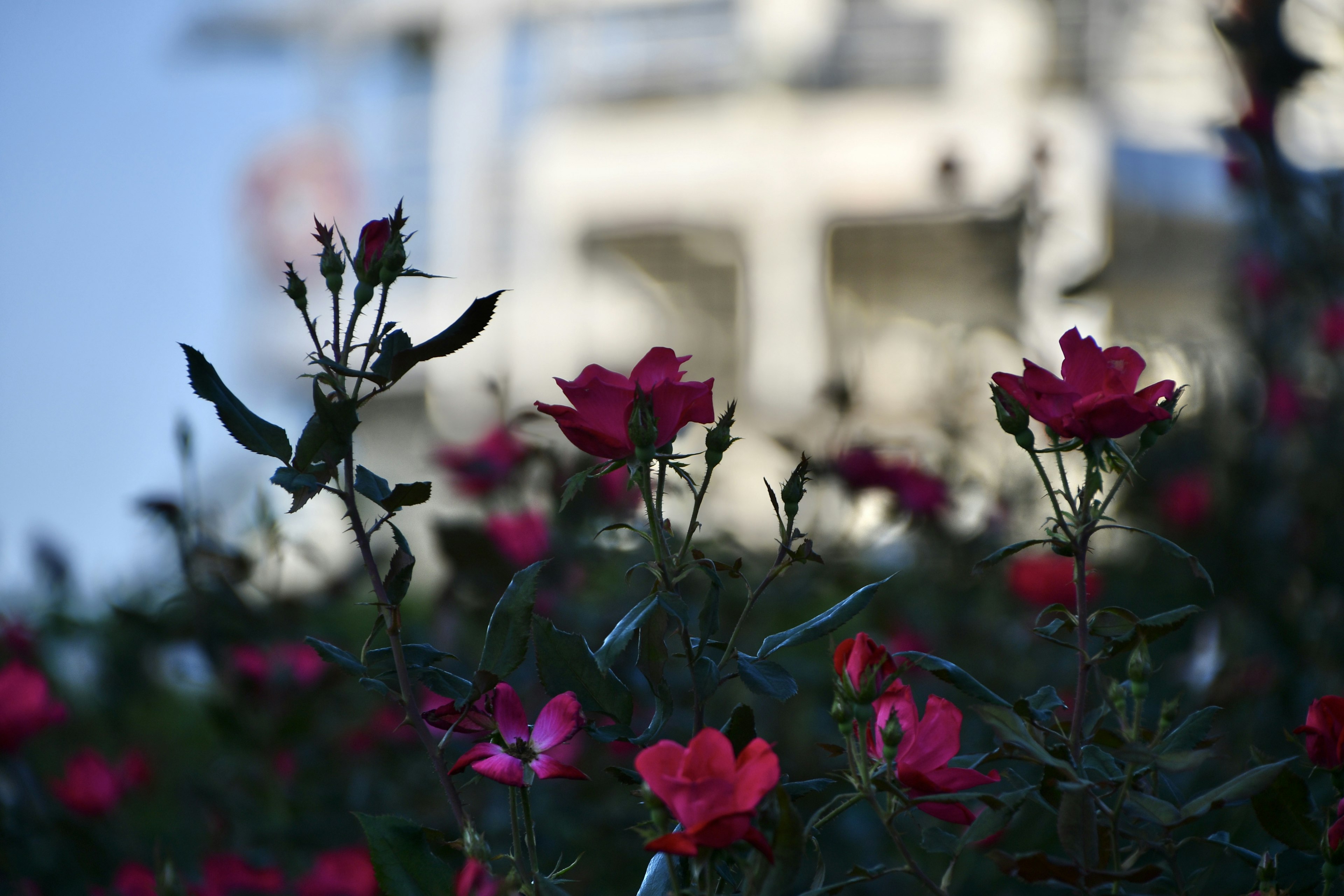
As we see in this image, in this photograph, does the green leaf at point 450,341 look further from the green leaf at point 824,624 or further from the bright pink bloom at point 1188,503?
the bright pink bloom at point 1188,503

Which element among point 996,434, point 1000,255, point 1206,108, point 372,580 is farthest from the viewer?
point 1206,108

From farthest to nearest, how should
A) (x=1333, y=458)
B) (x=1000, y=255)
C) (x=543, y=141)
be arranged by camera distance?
(x=543, y=141) → (x=1000, y=255) → (x=1333, y=458)

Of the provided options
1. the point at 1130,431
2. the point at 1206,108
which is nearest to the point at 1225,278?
the point at 1130,431

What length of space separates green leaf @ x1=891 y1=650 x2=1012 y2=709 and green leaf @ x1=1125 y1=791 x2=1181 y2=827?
63 millimetres

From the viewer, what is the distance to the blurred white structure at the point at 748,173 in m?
8.12

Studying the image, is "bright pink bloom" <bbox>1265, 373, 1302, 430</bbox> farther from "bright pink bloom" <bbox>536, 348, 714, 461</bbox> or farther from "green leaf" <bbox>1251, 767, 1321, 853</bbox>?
"bright pink bloom" <bbox>536, 348, 714, 461</bbox>

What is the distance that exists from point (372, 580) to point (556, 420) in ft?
0.36

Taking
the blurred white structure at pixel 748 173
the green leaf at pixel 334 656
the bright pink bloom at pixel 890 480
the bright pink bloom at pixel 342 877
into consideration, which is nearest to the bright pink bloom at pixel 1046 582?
the bright pink bloom at pixel 890 480

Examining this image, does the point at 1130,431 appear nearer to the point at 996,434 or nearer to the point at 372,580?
the point at 372,580

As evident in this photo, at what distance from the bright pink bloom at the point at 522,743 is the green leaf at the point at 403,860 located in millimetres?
34

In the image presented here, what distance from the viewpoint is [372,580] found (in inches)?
19.7

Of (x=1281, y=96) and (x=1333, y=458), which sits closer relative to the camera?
(x=1281, y=96)

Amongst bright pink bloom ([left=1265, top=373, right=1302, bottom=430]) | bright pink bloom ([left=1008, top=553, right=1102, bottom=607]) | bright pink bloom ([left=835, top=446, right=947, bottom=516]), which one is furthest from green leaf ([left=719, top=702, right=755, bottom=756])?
bright pink bloom ([left=1265, top=373, right=1302, bottom=430])

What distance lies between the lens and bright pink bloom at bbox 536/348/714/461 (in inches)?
18.8
